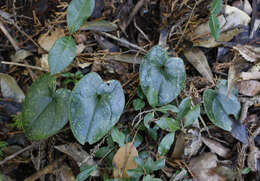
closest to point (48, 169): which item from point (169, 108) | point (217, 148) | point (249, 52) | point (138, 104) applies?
point (138, 104)

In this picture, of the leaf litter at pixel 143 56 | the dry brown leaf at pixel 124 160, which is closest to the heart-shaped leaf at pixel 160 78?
the leaf litter at pixel 143 56

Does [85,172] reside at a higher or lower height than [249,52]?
lower

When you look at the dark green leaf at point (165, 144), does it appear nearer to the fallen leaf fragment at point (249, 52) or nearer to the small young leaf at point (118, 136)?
the small young leaf at point (118, 136)

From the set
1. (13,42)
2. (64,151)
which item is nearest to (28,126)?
(64,151)

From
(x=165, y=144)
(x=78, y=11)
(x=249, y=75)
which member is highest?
(x=78, y=11)

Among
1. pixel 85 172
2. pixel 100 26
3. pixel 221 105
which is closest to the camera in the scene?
pixel 85 172

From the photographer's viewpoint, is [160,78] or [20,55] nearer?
[160,78]

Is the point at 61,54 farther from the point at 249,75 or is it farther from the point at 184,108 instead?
the point at 249,75

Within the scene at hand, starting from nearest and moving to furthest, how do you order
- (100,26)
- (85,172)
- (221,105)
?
(85,172) < (221,105) < (100,26)
